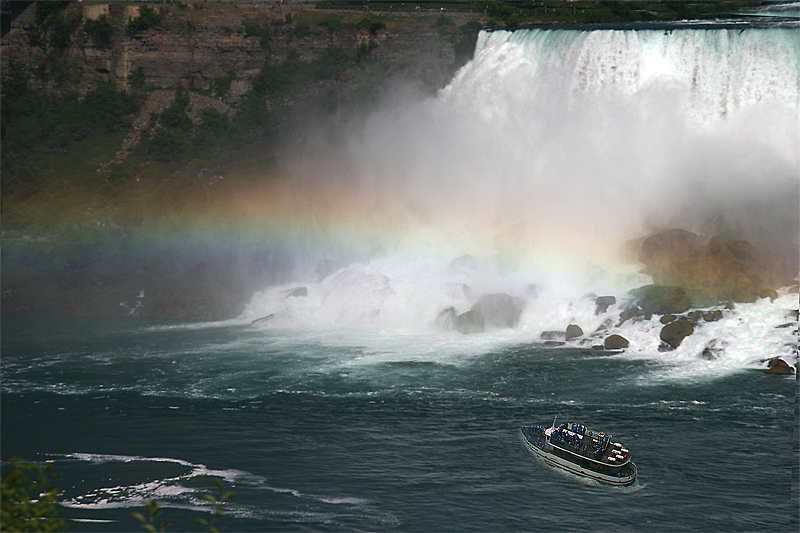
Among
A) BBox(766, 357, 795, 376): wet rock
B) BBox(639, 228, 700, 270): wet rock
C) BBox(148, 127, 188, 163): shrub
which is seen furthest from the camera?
BBox(148, 127, 188, 163): shrub

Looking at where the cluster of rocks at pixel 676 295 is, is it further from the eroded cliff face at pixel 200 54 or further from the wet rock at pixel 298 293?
the eroded cliff face at pixel 200 54

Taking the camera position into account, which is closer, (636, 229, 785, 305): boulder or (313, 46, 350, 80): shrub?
(636, 229, 785, 305): boulder

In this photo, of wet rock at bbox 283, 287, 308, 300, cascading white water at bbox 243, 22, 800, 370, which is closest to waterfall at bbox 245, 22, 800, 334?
cascading white water at bbox 243, 22, 800, 370

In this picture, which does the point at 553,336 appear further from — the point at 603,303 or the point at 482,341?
the point at 603,303

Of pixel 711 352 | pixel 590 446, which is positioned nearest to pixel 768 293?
pixel 711 352

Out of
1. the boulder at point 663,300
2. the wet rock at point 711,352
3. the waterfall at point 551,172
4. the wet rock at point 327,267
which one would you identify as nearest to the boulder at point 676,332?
the wet rock at point 711,352

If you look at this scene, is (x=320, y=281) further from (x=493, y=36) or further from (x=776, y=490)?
(x=776, y=490)

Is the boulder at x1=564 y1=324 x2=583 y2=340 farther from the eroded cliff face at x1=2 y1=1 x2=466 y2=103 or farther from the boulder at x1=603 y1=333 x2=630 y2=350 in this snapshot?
the eroded cliff face at x1=2 y1=1 x2=466 y2=103
